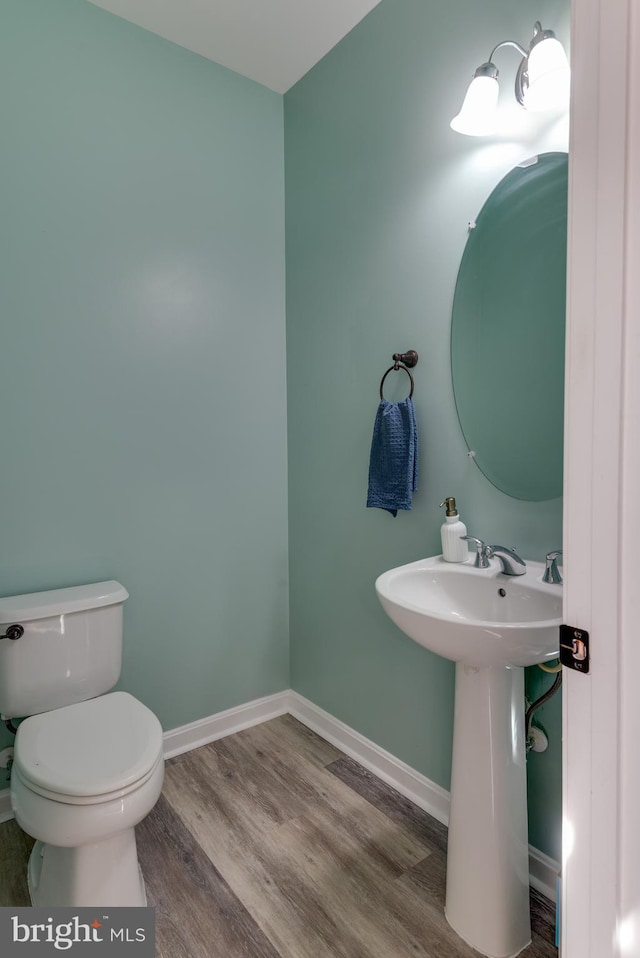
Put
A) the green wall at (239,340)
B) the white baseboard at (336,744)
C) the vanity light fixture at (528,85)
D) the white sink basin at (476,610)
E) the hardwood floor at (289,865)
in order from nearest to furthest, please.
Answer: the white sink basin at (476,610), the vanity light fixture at (528,85), the hardwood floor at (289,865), the white baseboard at (336,744), the green wall at (239,340)

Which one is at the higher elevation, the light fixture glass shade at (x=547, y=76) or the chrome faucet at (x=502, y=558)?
the light fixture glass shade at (x=547, y=76)

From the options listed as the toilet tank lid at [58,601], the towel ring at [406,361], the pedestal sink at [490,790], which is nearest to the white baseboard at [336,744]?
the pedestal sink at [490,790]

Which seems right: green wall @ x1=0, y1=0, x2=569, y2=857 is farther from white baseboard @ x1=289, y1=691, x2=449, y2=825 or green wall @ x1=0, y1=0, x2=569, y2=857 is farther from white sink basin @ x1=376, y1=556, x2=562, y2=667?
white sink basin @ x1=376, y1=556, x2=562, y2=667

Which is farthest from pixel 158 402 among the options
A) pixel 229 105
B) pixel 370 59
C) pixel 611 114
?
pixel 611 114

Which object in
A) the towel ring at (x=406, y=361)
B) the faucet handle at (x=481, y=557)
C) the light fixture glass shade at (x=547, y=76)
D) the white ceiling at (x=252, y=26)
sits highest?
the white ceiling at (x=252, y=26)

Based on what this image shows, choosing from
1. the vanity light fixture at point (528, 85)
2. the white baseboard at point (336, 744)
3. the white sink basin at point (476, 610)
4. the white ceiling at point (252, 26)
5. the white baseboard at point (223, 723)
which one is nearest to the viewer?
the white sink basin at point (476, 610)

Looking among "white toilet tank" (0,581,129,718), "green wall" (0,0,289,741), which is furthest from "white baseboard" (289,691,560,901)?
"white toilet tank" (0,581,129,718)

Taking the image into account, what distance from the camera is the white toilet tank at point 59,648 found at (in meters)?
1.61

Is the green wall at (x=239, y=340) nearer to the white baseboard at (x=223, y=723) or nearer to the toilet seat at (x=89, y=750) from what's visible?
the white baseboard at (x=223, y=723)

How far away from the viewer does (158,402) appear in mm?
2055

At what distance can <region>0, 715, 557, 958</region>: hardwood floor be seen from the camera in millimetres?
1365

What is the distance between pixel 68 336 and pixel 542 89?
1.55m

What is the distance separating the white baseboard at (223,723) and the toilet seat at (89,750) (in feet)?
2.04

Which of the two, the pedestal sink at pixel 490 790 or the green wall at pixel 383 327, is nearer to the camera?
→ the pedestal sink at pixel 490 790
